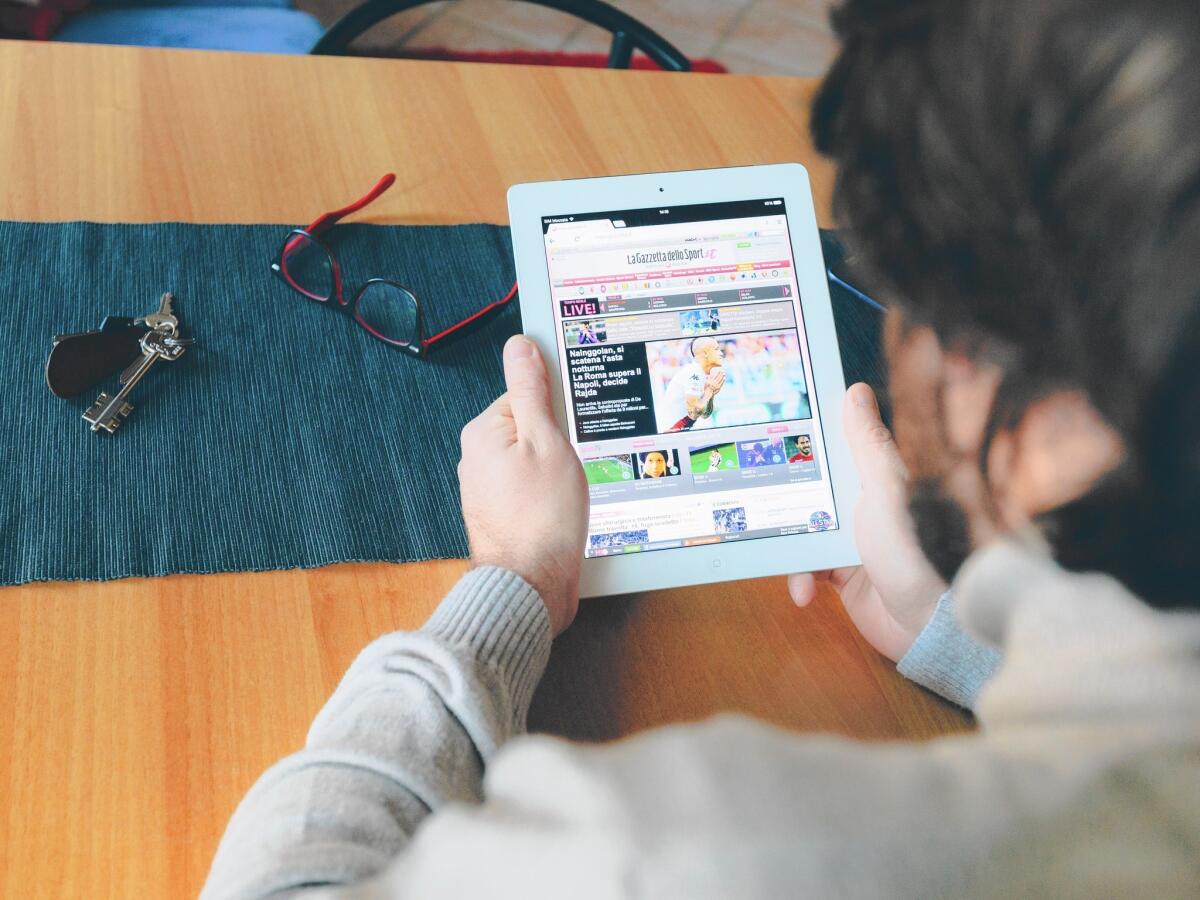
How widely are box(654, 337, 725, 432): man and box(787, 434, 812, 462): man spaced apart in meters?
0.08

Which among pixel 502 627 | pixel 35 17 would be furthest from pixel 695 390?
pixel 35 17

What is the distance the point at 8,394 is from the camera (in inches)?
30.8

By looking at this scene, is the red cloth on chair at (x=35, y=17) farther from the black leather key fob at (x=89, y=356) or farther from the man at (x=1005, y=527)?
the man at (x=1005, y=527)

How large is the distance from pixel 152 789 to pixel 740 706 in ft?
1.38

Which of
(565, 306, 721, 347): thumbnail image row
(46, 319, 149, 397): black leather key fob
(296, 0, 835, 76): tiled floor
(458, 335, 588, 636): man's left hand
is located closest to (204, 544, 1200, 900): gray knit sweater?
(458, 335, 588, 636): man's left hand

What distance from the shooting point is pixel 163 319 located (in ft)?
2.77

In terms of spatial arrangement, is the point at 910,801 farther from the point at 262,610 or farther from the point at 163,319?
the point at 163,319

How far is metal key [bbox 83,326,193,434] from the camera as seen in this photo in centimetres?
78

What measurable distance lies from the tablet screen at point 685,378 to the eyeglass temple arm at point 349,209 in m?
0.31

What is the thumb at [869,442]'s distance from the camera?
2.45ft

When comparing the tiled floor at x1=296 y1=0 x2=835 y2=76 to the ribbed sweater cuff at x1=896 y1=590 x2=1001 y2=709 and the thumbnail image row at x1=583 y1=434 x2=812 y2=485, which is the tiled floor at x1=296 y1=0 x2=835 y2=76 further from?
the ribbed sweater cuff at x1=896 y1=590 x2=1001 y2=709

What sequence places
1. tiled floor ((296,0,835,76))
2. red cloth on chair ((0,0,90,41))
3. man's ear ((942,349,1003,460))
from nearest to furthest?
man's ear ((942,349,1003,460))
red cloth on chair ((0,0,90,41))
tiled floor ((296,0,835,76))

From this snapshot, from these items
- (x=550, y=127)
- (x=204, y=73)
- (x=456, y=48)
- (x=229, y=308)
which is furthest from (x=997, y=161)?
(x=456, y=48)

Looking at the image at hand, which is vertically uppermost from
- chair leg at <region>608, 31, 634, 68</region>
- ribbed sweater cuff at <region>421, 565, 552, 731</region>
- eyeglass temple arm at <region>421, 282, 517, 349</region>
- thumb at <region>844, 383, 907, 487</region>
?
chair leg at <region>608, 31, 634, 68</region>
